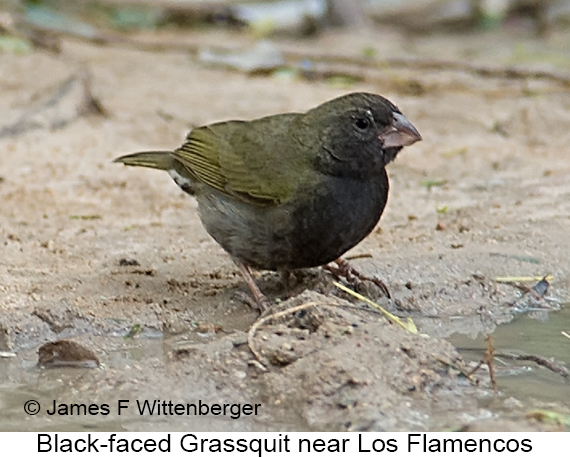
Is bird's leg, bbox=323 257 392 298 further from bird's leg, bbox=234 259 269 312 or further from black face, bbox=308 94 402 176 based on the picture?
black face, bbox=308 94 402 176

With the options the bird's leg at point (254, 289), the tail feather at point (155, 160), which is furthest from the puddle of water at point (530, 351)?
the tail feather at point (155, 160)

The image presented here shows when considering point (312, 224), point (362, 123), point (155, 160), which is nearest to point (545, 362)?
point (312, 224)

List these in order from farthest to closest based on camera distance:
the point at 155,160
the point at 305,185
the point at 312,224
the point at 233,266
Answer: the point at 155,160 < the point at 233,266 < the point at 305,185 < the point at 312,224

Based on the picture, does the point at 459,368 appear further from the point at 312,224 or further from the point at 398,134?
the point at 398,134

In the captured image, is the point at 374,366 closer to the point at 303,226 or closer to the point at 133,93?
the point at 303,226

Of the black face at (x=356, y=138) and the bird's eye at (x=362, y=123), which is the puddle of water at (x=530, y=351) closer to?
the black face at (x=356, y=138)

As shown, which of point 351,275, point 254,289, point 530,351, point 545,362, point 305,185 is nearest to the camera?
point 545,362
